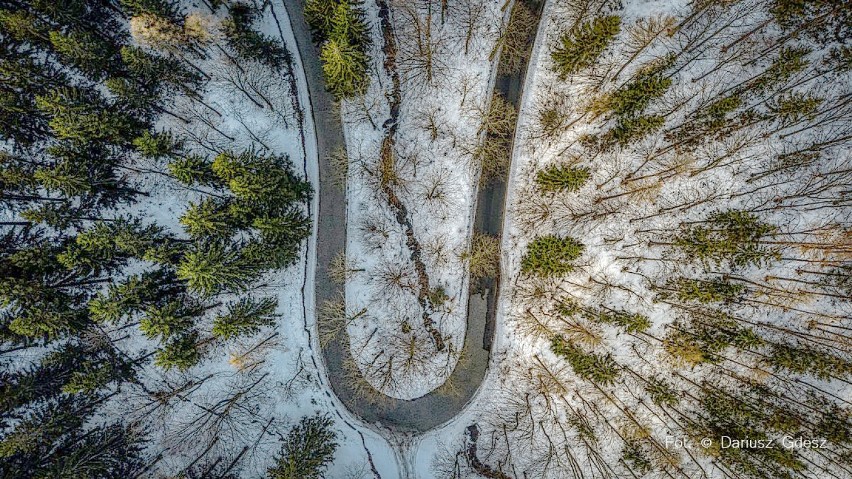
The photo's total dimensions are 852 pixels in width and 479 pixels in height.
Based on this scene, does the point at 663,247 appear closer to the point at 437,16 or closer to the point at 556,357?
the point at 556,357

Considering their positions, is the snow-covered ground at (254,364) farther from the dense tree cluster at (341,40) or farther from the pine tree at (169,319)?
the dense tree cluster at (341,40)

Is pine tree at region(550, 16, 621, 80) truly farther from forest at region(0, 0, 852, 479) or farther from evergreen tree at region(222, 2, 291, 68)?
evergreen tree at region(222, 2, 291, 68)

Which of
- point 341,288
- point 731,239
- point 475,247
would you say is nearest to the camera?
point 731,239

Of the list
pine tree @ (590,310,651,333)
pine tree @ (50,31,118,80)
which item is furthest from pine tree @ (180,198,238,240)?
pine tree @ (590,310,651,333)

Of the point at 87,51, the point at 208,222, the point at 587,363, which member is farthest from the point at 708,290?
the point at 87,51

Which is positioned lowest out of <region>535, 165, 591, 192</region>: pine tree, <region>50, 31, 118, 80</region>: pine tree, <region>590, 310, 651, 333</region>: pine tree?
<region>590, 310, 651, 333</region>: pine tree

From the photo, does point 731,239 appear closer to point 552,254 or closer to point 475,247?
point 552,254

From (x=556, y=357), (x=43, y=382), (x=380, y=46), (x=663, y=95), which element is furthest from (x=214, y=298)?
(x=663, y=95)
